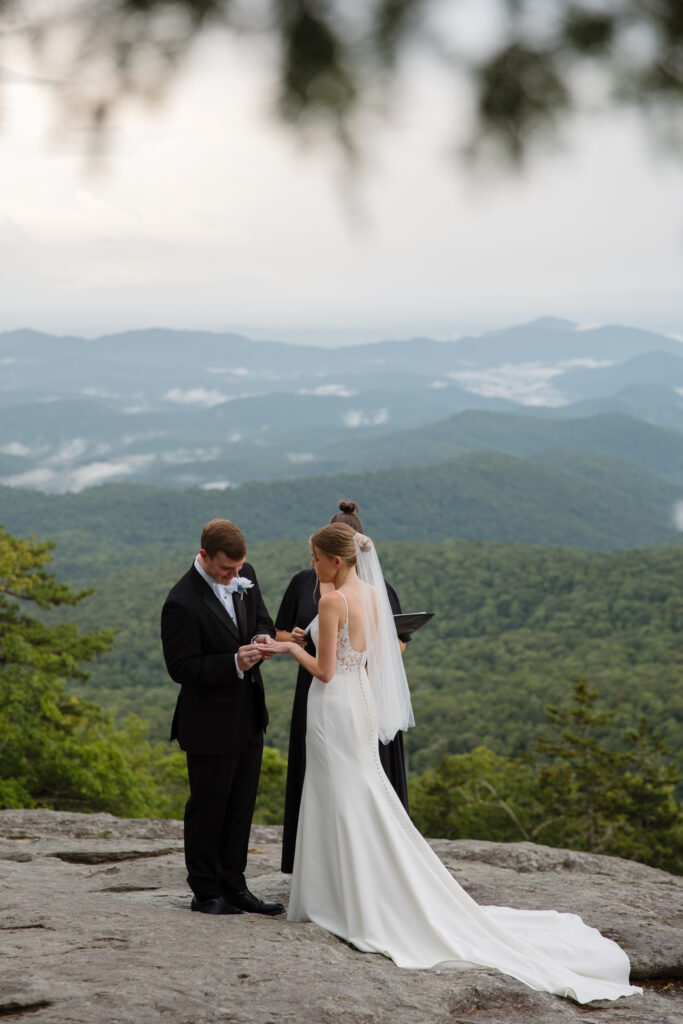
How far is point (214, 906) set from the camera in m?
4.86

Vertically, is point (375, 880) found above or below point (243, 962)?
above

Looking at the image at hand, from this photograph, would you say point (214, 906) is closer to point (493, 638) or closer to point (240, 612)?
point (240, 612)

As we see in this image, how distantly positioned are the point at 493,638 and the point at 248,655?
7664cm

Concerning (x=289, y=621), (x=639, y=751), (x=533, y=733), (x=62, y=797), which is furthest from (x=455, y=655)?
(x=289, y=621)

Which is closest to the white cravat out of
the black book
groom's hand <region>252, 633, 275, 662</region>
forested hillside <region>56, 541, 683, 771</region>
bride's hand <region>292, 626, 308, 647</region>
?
groom's hand <region>252, 633, 275, 662</region>

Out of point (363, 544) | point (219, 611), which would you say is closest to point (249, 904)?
point (219, 611)

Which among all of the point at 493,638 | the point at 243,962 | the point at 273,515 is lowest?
the point at 493,638

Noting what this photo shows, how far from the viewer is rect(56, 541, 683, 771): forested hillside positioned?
169 feet

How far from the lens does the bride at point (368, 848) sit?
455cm

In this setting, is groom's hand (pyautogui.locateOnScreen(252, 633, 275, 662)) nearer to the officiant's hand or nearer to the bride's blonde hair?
the officiant's hand

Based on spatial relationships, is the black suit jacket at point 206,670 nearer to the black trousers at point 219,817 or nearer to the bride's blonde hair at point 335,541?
the black trousers at point 219,817

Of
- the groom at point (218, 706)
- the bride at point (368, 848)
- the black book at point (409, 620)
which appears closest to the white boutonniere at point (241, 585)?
the groom at point (218, 706)

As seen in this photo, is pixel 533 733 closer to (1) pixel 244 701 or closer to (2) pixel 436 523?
(1) pixel 244 701

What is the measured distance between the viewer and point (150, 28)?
1557mm
